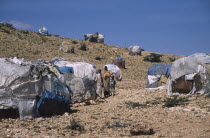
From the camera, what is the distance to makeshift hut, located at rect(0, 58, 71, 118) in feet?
27.4

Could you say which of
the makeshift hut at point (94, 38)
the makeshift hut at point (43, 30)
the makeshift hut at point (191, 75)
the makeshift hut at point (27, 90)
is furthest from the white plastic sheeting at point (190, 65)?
the makeshift hut at point (43, 30)

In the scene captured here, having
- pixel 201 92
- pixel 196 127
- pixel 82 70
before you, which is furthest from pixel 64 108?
pixel 201 92

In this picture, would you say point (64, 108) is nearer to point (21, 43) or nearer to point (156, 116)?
point (156, 116)

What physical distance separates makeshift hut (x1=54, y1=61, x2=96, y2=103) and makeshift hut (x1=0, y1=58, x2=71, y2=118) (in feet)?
8.91

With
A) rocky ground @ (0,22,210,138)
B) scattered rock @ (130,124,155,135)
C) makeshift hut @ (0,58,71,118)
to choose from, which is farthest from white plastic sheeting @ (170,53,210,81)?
scattered rock @ (130,124,155,135)

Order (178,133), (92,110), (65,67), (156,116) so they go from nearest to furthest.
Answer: (178,133), (156,116), (92,110), (65,67)

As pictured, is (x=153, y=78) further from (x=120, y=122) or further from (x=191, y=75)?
(x=120, y=122)

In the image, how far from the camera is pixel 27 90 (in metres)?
8.51

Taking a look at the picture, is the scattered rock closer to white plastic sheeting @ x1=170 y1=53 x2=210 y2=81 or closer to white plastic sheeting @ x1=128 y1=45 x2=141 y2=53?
white plastic sheeting @ x1=170 y1=53 x2=210 y2=81

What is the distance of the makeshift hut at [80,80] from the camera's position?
1209 cm

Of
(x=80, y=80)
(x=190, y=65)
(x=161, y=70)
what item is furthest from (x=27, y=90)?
(x=161, y=70)

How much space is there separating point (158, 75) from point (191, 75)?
12.4 ft

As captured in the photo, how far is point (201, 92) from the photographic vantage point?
1271 centimetres

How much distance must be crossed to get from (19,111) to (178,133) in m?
4.00
